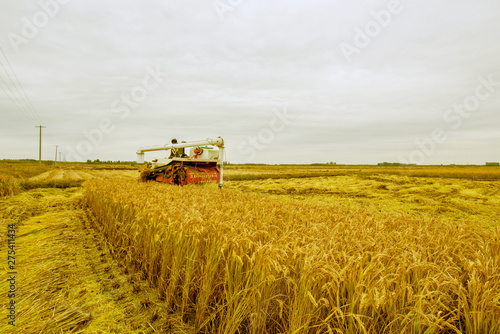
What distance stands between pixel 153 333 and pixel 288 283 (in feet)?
5.00

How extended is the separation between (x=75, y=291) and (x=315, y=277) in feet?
9.72

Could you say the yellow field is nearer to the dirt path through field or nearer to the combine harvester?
the dirt path through field

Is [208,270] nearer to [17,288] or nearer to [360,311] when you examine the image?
[360,311]

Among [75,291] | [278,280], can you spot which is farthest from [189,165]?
[278,280]

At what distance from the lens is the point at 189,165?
1166 centimetres

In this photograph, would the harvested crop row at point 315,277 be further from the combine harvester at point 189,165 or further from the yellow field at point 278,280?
the combine harvester at point 189,165

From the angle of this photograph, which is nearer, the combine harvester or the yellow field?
the yellow field

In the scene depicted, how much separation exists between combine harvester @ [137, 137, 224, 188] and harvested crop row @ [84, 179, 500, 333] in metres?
7.22

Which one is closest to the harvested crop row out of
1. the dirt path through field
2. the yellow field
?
the yellow field

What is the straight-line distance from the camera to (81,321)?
7.70ft

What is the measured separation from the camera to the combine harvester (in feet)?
35.8

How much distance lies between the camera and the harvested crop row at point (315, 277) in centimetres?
148

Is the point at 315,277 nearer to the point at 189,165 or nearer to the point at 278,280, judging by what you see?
the point at 278,280

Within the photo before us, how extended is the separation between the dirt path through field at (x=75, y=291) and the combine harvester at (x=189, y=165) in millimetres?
5890
